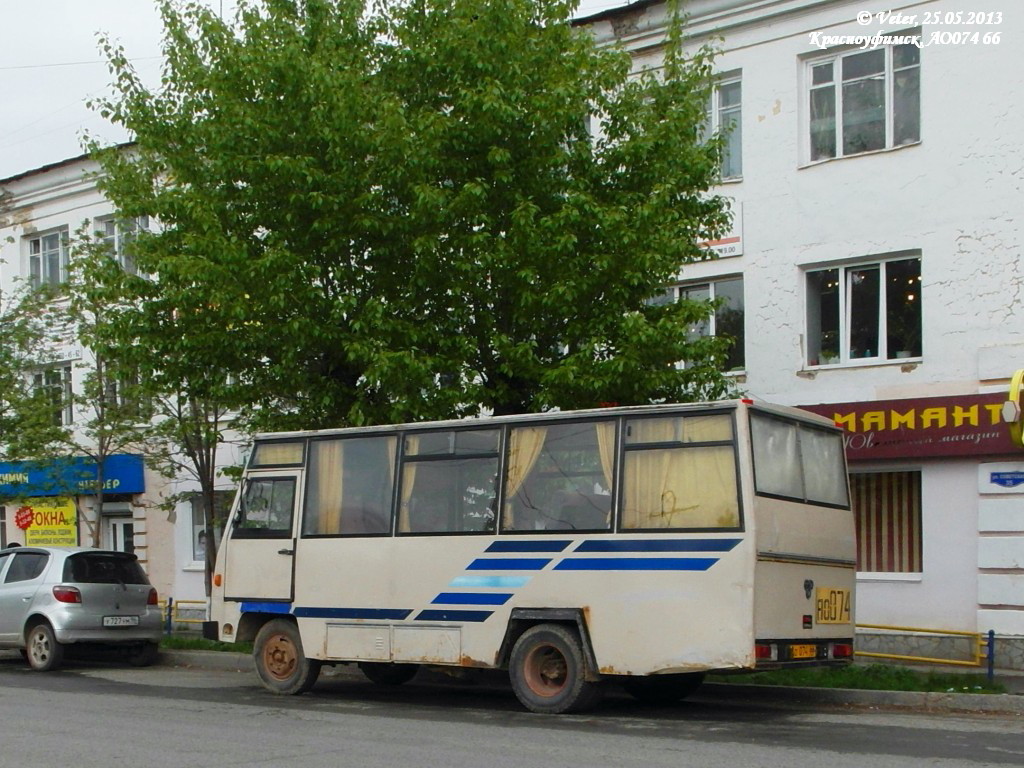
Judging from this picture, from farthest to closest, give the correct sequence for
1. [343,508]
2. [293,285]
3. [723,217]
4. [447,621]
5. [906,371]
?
1. [906,371]
2. [723,217]
3. [293,285]
4. [343,508]
5. [447,621]

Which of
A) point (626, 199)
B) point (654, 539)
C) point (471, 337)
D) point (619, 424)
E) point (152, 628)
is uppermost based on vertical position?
point (626, 199)

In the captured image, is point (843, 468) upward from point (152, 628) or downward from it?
upward

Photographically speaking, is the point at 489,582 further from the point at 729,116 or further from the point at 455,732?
the point at 729,116

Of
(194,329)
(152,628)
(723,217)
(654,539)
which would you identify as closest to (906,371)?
(723,217)

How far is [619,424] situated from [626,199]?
4.05m

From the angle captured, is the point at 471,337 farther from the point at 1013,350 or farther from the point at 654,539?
the point at 1013,350

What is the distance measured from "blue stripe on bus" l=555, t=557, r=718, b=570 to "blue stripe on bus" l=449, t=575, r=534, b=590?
1.35 feet

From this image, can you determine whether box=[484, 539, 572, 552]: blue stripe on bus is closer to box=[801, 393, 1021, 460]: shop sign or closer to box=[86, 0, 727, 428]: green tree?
box=[86, 0, 727, 428]: green tree

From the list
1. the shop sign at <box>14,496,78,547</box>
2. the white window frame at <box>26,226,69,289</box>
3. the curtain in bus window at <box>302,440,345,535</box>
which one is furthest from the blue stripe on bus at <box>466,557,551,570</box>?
the white window frame at <box>26,226,69,289</box>

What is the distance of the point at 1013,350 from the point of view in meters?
17.0

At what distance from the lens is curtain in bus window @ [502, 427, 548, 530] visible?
12.9 metres

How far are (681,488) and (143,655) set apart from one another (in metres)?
10.3

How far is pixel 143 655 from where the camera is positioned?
63.8ft

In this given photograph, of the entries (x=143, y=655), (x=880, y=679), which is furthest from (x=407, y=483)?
(x=143, y=655)
